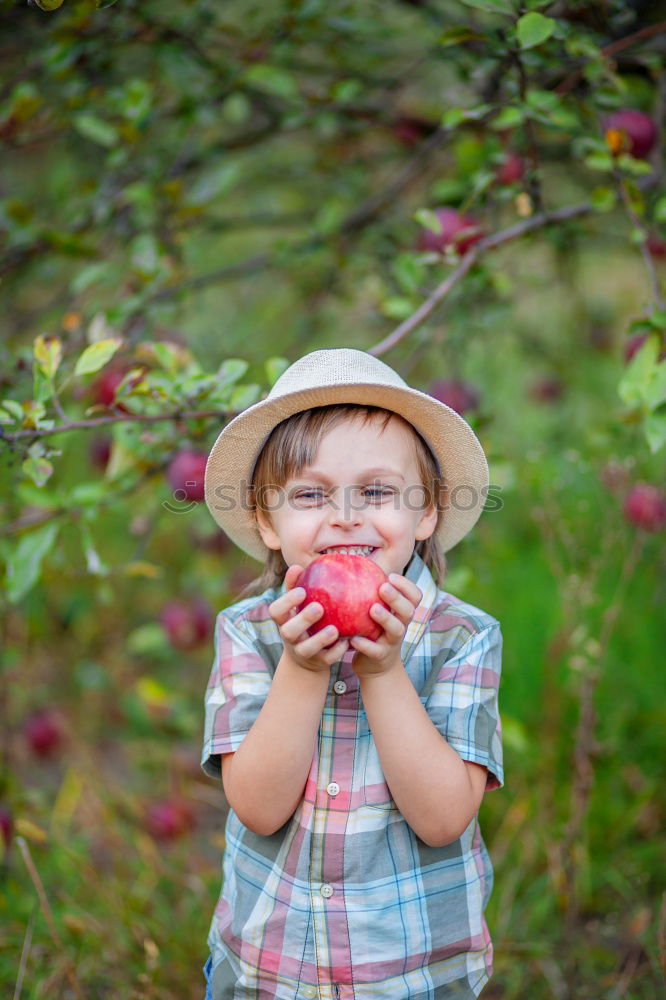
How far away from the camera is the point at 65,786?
288cm

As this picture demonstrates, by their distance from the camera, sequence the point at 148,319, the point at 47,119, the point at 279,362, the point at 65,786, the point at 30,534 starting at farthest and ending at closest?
the point at 65,786
the point at 47,119
the point at 148,319
the point at 30,534
the point at 279,362

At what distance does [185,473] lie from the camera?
1.99 meters

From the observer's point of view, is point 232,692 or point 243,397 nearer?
point 232,692

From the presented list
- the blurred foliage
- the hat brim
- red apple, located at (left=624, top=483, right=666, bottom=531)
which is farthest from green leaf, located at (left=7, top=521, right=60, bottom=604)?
red apple, located at (left=624, top=483, right=666, bottom=531)

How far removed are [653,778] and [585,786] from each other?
2.30ft

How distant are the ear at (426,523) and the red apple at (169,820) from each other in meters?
1.54

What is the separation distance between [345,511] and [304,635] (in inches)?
7.8

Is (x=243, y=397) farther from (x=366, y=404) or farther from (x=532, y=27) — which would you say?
(x=532, y=27)

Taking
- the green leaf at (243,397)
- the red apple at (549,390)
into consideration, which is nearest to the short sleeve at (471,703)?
the green leaf at (243,397)

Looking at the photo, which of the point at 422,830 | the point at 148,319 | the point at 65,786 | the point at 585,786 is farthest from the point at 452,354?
the point at 65,786

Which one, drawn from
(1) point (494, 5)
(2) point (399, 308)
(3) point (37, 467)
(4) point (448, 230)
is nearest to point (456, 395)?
(4) point (448, 230)

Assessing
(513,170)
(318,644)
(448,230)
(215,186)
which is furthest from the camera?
(513,170)

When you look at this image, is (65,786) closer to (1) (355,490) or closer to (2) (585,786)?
(2) (585,786)

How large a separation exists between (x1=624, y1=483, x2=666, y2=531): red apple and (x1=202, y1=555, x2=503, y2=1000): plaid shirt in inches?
50.8
